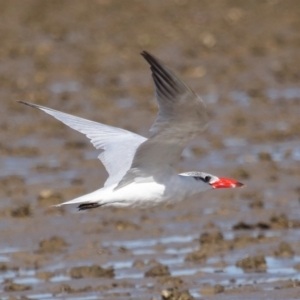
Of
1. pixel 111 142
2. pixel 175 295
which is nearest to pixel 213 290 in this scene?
pixel 175 295

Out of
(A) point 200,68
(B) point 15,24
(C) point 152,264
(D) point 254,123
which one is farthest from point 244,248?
(B) point 15,24

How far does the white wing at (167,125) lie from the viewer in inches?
264

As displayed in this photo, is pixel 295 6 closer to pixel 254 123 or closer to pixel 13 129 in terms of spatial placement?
pixel 254 123

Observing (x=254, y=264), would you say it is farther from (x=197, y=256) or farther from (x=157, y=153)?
(x=157, y=153)

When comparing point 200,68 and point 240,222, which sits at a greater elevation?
point 200,68

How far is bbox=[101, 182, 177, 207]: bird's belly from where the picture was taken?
7.63 m

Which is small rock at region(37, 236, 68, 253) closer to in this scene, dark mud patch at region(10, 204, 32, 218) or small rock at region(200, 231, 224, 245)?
dark mud patch at region(10, 204, 32, 218)

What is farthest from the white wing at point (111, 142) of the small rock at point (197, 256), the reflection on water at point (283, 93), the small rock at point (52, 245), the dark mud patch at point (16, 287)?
the reflection on water at point (283, 93)

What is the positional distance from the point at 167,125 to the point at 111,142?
155 cm

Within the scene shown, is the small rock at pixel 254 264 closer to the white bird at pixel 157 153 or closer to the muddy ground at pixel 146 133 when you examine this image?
the muddy ground at pixel 146 133

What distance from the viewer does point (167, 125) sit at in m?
7.05

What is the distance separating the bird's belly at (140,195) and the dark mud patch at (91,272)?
58.1 inches

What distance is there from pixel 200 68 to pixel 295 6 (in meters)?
3.39

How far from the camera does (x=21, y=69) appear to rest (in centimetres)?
1753
